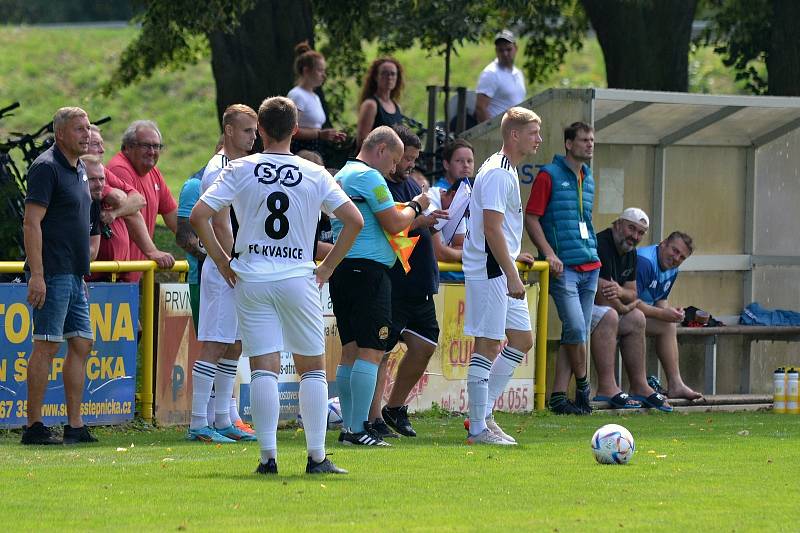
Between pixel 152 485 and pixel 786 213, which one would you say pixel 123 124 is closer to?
pixel 786 213

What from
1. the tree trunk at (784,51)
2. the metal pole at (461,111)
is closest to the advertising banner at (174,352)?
the metal pole at (461,111)

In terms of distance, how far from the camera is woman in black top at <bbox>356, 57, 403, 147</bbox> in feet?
48.3

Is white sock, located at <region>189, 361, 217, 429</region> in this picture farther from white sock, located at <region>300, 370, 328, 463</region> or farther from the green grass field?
white sock, located at <region>300, 370, 328, 463</region>

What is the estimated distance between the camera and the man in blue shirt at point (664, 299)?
1459 cm

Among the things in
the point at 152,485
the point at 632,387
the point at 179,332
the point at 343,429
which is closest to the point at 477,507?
the point at 152,485

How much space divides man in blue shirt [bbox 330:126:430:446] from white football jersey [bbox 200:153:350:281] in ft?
5.07

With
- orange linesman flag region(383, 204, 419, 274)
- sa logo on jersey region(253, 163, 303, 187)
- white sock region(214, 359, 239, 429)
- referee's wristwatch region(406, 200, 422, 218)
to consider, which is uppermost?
sa logo on jersey region(253, 163, 303, 187)

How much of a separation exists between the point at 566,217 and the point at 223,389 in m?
3.90

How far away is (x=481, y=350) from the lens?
10.7 meters

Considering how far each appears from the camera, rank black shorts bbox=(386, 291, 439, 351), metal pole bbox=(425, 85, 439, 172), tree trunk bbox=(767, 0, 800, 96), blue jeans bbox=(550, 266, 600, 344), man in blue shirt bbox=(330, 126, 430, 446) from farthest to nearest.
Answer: tree trunk bbox=(767, 0, 800, 96), metal pole bbox=(425, 85, 439, 172), blue jeans bbox=(550, 266, 600, 344), black shorts bbox=(386, 291, 439, 351), man in blue shirt bbox=(330, 126, 430, 446)

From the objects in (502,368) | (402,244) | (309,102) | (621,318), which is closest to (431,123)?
(309,102)

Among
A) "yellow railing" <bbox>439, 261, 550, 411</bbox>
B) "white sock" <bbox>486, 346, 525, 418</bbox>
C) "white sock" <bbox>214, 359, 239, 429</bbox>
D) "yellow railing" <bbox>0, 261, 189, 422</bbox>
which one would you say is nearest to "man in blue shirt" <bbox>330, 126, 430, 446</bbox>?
"white sock" <bbox>214, 359, 239, 429</bbox>

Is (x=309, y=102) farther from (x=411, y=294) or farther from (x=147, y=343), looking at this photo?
(x=411, y=294)

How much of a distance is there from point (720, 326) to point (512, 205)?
5720mm
